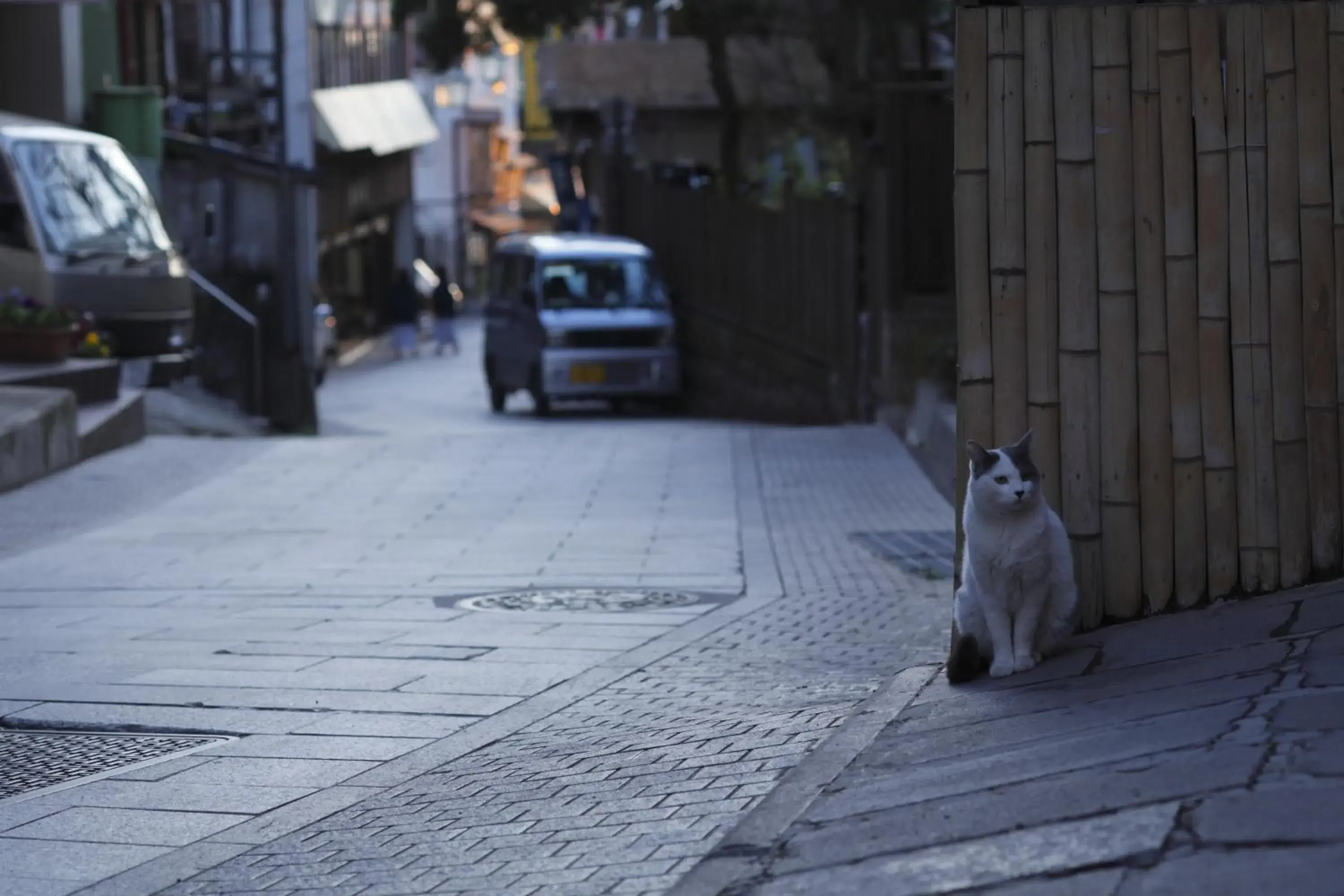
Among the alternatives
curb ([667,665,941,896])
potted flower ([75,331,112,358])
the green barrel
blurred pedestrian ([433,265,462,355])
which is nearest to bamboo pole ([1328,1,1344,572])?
curb ([667,665,941,896])

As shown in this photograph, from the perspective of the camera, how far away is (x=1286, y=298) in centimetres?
637

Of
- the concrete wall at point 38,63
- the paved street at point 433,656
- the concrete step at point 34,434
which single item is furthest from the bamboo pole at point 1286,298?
the concrete wall at point 38,63

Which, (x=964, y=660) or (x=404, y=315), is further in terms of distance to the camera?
(x=404, y=315)

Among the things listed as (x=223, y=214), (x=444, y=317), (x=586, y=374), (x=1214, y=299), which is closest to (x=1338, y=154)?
(x=1214, y=299)

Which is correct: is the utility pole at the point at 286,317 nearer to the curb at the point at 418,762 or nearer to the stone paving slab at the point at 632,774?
the curb at the point at 418,762

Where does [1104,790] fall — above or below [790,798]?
above

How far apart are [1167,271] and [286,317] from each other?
20.8 m

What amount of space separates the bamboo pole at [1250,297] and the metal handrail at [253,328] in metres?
19.0

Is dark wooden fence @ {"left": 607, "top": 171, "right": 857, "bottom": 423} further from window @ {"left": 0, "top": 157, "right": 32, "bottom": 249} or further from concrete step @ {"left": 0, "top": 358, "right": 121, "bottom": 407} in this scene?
window @ {"left": 0, "top": 157, "right": 32, "bottom": 249}

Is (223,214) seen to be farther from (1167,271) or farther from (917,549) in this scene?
(1167,271)

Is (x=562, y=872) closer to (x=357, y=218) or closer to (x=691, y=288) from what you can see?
(x=691, y=288)

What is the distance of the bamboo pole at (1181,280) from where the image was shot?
6398 millimetres

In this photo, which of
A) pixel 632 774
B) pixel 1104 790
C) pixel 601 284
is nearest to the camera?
pixel 1104 790

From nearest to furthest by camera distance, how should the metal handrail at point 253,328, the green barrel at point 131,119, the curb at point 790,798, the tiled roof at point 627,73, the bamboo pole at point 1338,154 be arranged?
the curb at point 790,798 < the bamboo pole at point 1338,154 < the metal handrail at point 253,328 < the green barrel at point 131,119 < the tiled roof at point 627,73
